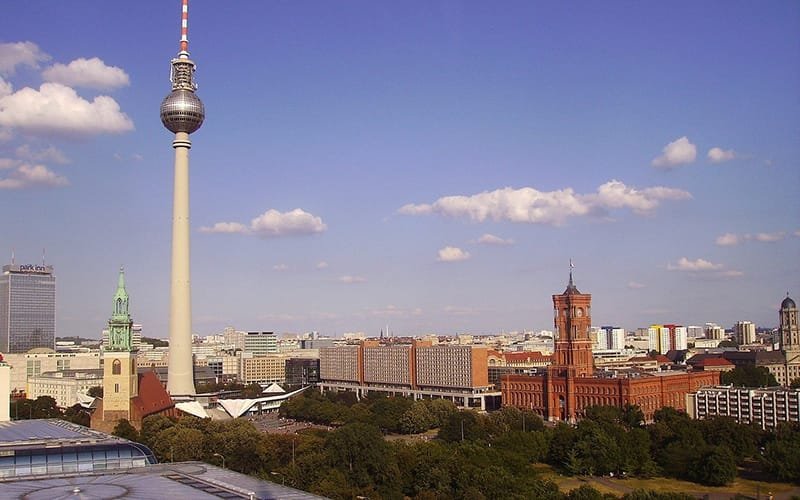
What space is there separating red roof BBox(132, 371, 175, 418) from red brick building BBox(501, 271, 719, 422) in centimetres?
4260

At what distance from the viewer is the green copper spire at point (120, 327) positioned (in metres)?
78.4

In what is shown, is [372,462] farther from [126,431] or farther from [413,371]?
[413,371]

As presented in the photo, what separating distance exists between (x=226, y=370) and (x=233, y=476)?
157m

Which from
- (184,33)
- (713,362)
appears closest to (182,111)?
(184,33)

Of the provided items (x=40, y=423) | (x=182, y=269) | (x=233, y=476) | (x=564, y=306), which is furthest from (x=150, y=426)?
(x=564, y=306)

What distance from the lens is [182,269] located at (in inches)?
3930

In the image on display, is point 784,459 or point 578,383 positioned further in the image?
point 578,383

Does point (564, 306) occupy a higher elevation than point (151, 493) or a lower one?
higher

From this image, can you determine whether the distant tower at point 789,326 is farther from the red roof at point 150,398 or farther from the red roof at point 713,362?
the red roof at point 150,398

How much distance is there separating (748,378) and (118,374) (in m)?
83.6

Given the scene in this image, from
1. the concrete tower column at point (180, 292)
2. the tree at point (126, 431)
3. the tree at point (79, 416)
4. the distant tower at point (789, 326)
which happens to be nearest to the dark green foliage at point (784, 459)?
the tree at point (126, 431)

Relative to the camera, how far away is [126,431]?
230ft

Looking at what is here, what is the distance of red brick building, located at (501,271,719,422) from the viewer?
312ft

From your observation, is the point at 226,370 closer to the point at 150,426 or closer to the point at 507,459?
the point at 150,426
